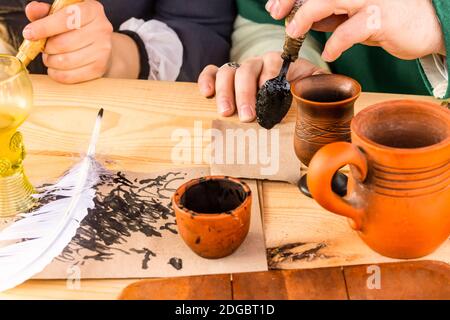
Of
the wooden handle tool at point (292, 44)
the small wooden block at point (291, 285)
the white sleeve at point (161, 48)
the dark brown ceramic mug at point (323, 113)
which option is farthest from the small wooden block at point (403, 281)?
the white sleeve at point (161, 48)

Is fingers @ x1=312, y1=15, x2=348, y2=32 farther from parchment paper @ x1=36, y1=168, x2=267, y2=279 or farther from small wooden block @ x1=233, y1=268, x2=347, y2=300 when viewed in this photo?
small wooden block @ x1=233, y1=268, x2=347, y2=300

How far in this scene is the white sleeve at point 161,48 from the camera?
1388 millimetres

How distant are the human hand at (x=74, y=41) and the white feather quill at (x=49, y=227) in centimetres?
31

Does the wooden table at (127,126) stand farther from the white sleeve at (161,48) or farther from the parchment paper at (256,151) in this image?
the white sleeve at (161,48)

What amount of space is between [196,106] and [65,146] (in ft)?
0.82

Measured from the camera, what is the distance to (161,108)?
1081 mm

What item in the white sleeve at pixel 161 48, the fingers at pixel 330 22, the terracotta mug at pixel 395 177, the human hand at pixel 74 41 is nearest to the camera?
the terracotta mug at pixel 395 177

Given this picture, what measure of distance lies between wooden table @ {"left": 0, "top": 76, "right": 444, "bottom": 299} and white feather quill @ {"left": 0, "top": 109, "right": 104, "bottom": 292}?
0.05 m

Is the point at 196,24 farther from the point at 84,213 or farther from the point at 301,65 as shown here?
the point at 84,213

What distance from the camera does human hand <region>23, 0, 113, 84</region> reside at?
1.09m

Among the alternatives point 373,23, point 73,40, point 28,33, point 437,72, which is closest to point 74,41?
point 73,40

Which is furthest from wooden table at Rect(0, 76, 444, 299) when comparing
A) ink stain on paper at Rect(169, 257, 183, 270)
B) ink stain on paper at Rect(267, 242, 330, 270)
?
ink stain on paper at Rect(169, 257, 183, 270)

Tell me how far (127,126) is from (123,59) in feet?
1.08

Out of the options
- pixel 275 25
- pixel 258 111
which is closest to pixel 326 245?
pixel 258 111
